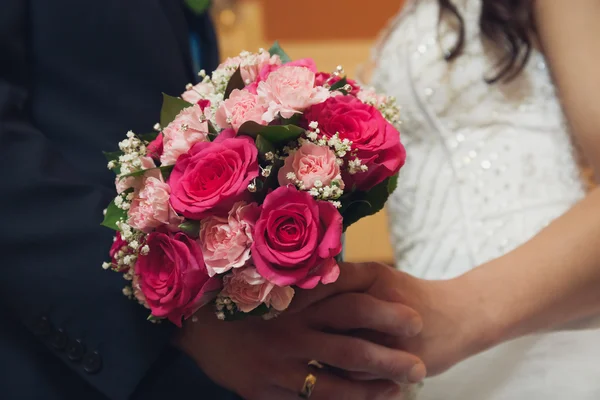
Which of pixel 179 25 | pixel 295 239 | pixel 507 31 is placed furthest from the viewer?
pixel 507 31

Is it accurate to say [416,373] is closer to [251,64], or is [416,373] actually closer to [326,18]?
[251,64]

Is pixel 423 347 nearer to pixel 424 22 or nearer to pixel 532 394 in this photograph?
pixel 532 394

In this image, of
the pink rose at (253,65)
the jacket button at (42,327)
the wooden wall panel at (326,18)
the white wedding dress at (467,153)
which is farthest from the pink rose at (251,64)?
the wooden wall panel at (326,18)

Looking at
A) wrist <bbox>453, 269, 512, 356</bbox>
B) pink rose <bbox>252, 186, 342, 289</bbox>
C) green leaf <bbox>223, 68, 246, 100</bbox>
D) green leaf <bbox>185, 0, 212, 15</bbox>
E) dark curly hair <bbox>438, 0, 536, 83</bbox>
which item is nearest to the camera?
pink rose <bbox>252, 186, 342, 289</bbox>

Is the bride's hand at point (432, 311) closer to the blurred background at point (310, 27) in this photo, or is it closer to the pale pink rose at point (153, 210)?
the pale pink rose at point (153, 210)

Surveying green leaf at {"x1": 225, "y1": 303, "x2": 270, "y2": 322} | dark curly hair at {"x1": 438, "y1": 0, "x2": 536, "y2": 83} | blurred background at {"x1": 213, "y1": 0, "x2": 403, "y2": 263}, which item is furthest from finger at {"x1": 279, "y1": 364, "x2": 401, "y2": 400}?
blurred background at {"x1": 213, "y1": 0, "x2": 403, "y2": 263}

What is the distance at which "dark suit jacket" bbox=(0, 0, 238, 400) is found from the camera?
0.54 m

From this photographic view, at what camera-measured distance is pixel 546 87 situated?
89 cm

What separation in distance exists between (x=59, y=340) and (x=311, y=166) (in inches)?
13.3

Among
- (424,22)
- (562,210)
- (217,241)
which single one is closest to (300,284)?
(217,241)

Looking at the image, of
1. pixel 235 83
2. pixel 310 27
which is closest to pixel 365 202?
pixel 235 83

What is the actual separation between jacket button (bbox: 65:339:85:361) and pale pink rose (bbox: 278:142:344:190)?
0.96ft

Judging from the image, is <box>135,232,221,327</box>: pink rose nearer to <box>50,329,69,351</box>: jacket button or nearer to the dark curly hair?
<box>50,329,69,351</box>: jacket button

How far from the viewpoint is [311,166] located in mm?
421
